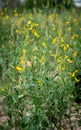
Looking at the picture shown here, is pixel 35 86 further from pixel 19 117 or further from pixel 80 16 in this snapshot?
pixel 80 16

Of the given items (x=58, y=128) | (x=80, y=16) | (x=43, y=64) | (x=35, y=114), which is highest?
(x=43, y=64)

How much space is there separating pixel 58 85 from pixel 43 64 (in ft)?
0.84

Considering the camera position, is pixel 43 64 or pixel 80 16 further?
pixel 80 16

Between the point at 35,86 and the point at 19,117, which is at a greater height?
the point at 35,86

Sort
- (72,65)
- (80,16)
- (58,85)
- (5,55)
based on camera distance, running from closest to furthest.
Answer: (58,85) < (72,65) < (5,55) < (80,16)

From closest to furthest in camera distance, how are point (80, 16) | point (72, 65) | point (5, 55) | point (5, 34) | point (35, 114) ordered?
point (35, 114) < point (72, 65) < point (5, 55) < point (5, 34) < point (80, 16)

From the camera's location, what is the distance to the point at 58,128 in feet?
11.3

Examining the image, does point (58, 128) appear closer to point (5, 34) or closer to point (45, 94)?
point (45, 94)

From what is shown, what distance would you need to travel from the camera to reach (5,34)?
5.52m

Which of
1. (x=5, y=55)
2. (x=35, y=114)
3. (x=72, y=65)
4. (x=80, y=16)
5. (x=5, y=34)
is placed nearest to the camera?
(x=35, y=114)

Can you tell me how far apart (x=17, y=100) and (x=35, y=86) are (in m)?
0.22

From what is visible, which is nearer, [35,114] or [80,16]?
[35,114]

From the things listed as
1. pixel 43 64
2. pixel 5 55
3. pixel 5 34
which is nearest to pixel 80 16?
pixel 5 34

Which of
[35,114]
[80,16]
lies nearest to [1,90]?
[35,114]
